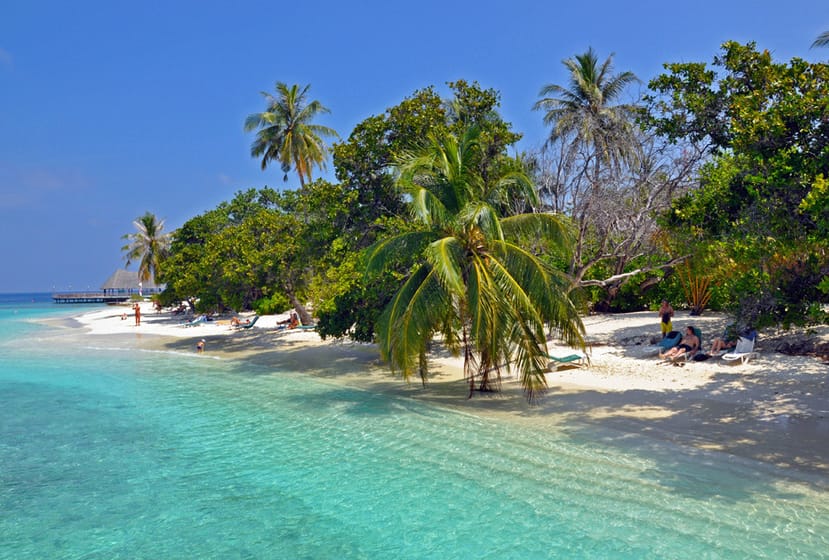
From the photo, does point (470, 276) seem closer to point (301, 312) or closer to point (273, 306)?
point (301, 312)

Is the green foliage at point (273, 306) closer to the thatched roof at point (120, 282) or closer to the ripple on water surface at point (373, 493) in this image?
the ripple on water surface at point (373, 493)

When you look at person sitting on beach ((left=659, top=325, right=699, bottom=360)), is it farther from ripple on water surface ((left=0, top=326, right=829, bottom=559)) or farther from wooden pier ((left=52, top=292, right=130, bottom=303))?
wooden pier ((left=52, top=292, right=130, bottom=303))

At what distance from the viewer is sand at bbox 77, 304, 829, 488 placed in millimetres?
8922

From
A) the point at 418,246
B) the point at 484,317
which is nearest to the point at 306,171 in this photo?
the point at 418,246

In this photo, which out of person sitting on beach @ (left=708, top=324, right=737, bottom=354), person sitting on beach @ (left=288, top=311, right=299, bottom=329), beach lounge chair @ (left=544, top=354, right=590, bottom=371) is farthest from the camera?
person sitting on beach @ (left=288, top=311, right=299, bottom=329)

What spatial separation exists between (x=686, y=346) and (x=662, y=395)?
294 cm

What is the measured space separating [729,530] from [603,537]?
4.58 feet

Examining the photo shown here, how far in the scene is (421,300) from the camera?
11.5 metres

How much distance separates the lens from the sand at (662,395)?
8.92 m

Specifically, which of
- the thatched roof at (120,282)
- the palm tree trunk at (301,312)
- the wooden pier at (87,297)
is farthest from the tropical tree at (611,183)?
the wooden pier at (87,297)

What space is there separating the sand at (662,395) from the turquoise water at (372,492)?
2.25ft

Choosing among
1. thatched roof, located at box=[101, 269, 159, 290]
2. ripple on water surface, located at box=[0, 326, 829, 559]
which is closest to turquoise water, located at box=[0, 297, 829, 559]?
ripple on water surface, located at box=[0, 326, 829, 559]

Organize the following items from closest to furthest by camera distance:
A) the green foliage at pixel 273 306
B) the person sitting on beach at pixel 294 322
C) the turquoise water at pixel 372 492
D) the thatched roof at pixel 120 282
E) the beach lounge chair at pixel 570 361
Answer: the turquoise water at pixel 372 492 < the beach lounge chair at pixel 570 361 < the person sitting on beach at pixel 294 322 < the green foliage at pixel 273 306 < the thatched roof at pixel 120 282

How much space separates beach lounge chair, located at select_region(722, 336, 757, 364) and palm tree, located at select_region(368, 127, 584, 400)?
430 centimetres
